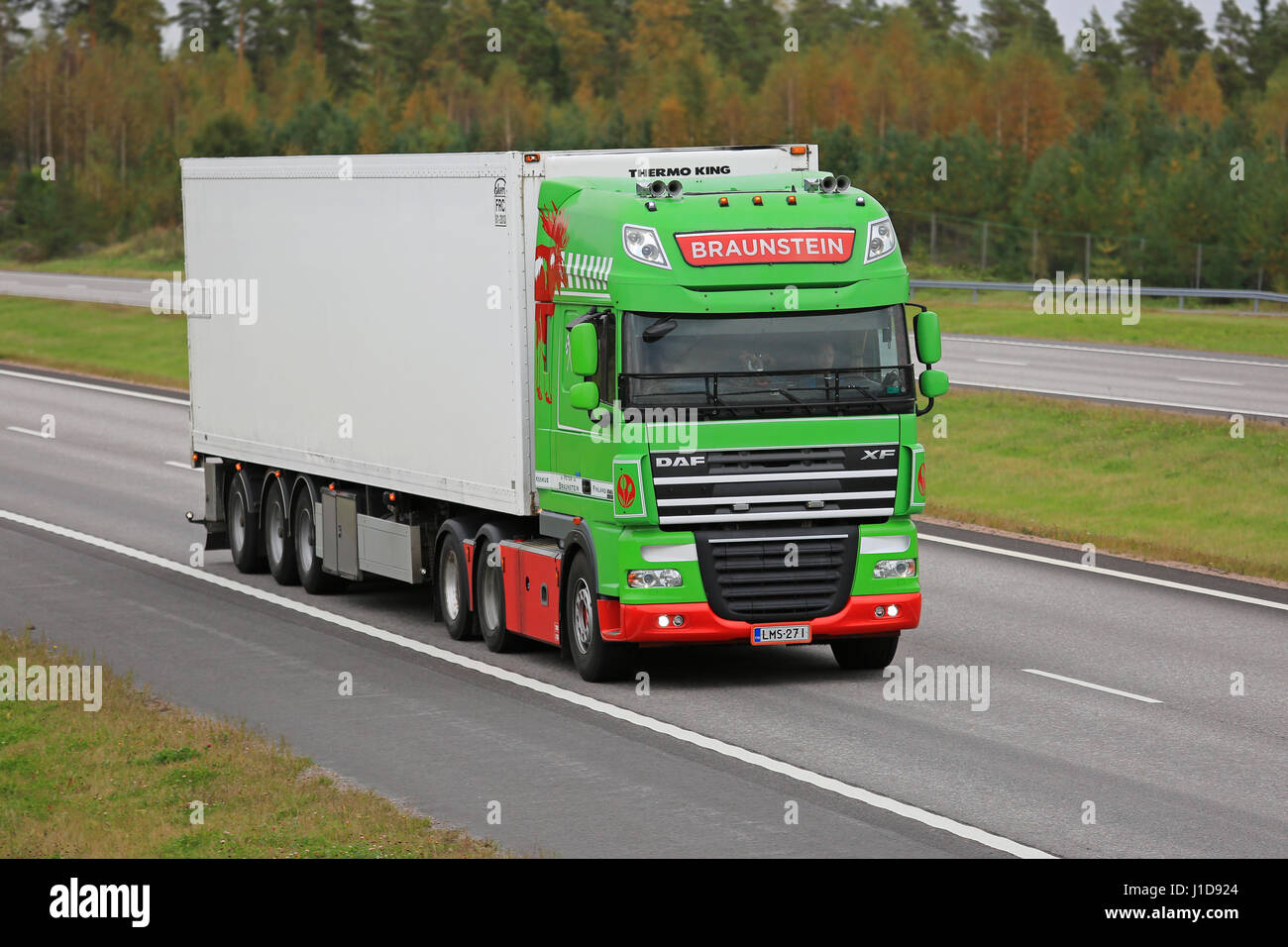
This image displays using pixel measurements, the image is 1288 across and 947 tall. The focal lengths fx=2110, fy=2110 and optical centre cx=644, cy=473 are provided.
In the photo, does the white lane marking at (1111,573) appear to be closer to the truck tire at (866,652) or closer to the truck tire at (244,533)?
the truck tire at (866,652)

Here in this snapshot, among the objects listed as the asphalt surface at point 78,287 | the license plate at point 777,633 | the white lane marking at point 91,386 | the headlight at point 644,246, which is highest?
the headlight at point 644,246

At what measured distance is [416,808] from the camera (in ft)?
38.7

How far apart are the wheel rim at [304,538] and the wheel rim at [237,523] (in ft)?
3.94

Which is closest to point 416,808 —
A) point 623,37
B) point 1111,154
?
point 1111,154

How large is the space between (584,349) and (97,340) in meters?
40.1

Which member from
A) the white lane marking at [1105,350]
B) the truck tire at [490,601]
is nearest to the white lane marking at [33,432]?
the truck tire at [490,601]

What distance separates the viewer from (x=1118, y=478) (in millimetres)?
28203

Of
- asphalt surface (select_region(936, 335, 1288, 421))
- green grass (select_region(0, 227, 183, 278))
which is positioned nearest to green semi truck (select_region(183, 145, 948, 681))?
asphalt surface (select_region(936, 335, 1288, 421))

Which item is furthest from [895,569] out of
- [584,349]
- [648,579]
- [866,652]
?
[584,349]

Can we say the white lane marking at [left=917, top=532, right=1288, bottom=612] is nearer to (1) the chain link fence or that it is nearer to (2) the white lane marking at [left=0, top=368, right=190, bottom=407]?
(2) the white lane marking at [left=0, top=368, right=190, bottom=407]

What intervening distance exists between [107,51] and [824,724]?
15558 centimetres

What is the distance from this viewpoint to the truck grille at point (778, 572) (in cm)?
1530

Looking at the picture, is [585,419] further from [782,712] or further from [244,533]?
[244,533]

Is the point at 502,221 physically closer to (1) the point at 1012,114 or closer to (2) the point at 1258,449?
(2) the point at 1258,449
